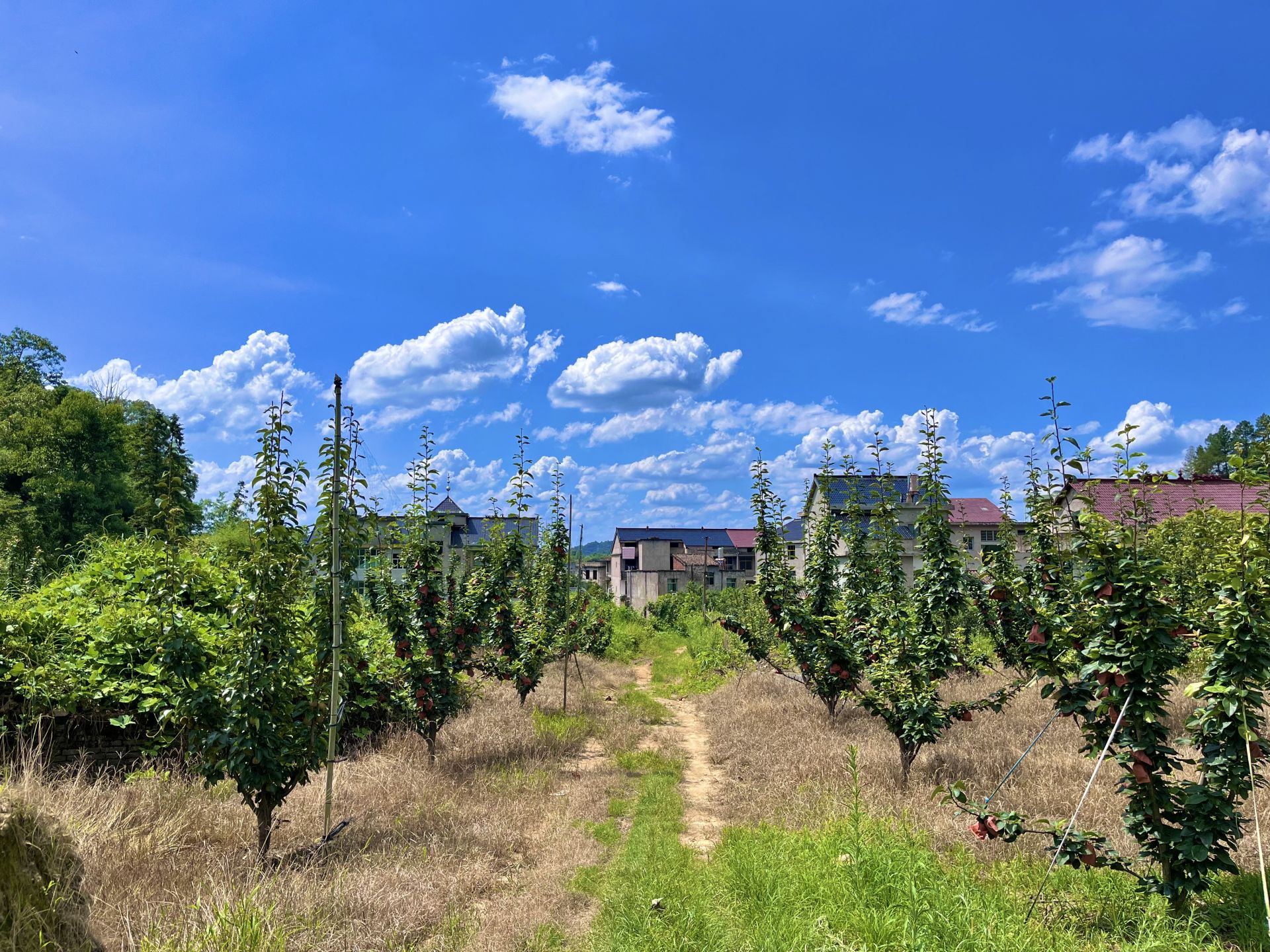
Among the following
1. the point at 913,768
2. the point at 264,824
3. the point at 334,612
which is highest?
the point at 334,612

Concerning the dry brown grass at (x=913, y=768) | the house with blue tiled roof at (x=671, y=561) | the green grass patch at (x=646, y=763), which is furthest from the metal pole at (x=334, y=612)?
the house with blue tiled roof at (x=671, y=561)

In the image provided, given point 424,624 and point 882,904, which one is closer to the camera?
point 882,904

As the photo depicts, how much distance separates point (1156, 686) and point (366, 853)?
638 cm

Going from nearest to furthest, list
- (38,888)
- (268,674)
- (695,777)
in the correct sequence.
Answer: (38,888) < (268,674) < (695,777)

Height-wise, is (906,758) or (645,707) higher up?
(906,758)

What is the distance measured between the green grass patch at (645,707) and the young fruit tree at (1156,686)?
376 inches

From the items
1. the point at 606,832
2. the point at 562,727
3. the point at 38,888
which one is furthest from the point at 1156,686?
the point at 562,727

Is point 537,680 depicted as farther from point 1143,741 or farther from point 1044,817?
point 1143,741

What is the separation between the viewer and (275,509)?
20.3ft

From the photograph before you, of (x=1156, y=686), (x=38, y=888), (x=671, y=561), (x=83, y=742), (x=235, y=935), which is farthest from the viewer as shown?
(x=671, y=561)

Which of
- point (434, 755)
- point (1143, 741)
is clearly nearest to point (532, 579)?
point (434, 755)

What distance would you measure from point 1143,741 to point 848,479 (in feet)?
25.5

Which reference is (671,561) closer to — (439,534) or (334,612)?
(439,534)

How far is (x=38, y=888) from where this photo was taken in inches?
154
